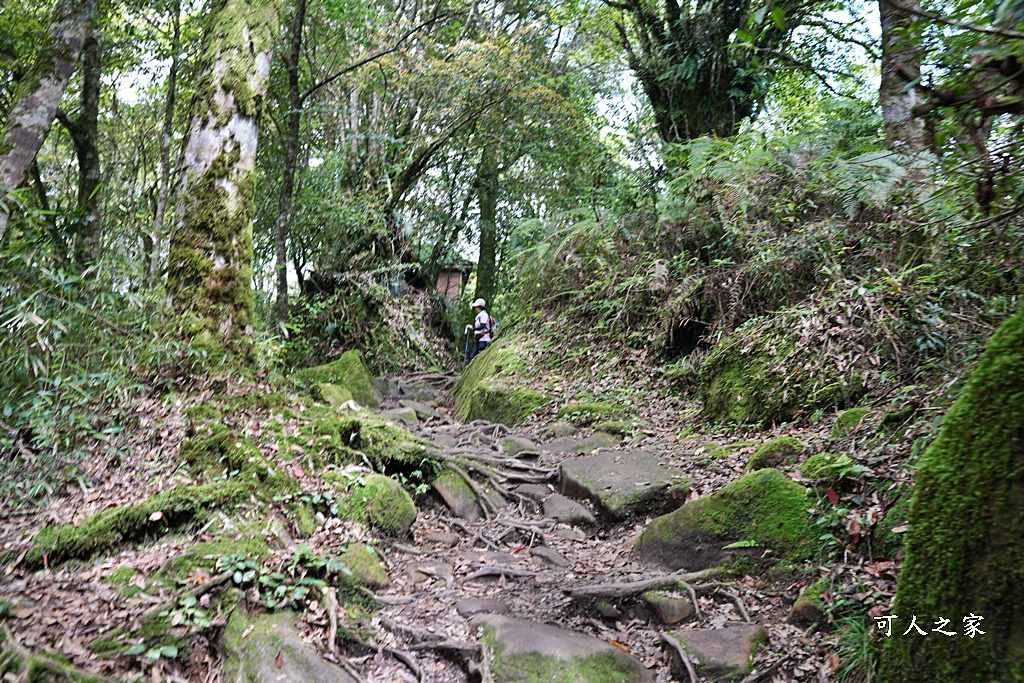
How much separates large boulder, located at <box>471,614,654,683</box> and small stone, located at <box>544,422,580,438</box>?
378 cm

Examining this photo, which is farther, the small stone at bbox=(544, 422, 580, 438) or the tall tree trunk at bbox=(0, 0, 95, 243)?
the small stone at bbox=(544, 422, 580, 438)

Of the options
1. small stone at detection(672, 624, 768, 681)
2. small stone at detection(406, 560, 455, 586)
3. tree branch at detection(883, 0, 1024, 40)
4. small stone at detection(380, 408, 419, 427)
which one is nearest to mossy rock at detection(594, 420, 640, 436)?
small stone at detection(406, 560, 455, 586)

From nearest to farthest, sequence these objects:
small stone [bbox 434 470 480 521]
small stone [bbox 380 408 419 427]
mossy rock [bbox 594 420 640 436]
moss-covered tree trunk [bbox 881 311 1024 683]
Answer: moss-covered tree trunk [bbox 881 311 1024 683]
small stone [bbox 434 470 480 521]
mossy rock [bbox 594 420 640 436]
small stone [bbox 380 408 419 427]

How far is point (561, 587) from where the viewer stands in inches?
174

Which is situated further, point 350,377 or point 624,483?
point 350,377

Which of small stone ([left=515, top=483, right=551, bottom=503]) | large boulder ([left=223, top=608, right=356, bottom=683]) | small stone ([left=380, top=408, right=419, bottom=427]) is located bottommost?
small stone ([left=515, top=483, right=551, bottom=503])

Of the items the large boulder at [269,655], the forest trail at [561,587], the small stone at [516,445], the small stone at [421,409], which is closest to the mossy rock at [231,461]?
the forest trail at [561,587]

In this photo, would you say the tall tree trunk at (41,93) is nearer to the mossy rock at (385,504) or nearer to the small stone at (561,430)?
the mossy rock at (385,504)

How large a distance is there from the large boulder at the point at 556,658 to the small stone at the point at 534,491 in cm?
240

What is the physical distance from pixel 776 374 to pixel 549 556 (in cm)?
298

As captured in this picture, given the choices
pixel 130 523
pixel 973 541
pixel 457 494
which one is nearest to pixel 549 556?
pixel 457 494

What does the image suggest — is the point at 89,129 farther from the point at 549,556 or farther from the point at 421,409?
the point at 549,556

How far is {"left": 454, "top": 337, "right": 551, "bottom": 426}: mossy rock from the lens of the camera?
8.62 metres

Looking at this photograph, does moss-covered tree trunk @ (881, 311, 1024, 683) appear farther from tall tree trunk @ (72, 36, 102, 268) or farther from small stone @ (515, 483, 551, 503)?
tall tree trunk @ (72, 36, 102, 268)
